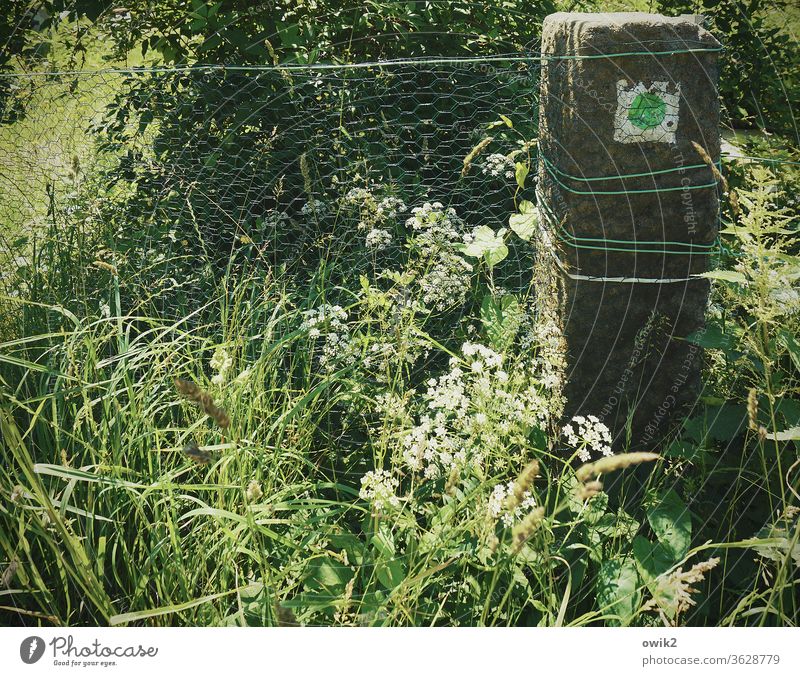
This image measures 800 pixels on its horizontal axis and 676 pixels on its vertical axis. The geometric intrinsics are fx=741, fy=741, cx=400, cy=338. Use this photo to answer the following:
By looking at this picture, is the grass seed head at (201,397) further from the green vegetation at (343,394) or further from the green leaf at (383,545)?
the green leaf at (383,545)

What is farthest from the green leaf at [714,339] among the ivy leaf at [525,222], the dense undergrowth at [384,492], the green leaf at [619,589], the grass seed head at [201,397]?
the grass seed head at [201,397]

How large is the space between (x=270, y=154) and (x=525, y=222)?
111 cm

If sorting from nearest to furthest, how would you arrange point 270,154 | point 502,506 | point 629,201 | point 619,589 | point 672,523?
Answer: point 502,506
point 619,589
point 672,523
point 629,201
point 270,154

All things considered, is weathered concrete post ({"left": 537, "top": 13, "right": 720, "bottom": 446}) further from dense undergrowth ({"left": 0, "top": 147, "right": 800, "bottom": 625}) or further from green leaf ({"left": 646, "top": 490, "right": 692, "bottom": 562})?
green leaf ({"left": 646, "top": 490, "right": 692, "bottom": 562})

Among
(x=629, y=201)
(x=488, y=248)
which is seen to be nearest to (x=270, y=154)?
(x=488, y=248)

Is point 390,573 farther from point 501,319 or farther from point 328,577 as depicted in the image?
point 501,319

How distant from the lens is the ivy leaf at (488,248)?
2629mm

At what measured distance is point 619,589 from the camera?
1.81m

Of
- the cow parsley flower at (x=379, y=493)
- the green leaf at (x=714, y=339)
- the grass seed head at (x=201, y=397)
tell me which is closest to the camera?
the grass seed head at (x=201, y=397)

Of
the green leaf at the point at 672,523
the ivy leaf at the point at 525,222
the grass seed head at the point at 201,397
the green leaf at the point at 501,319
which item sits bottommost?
the green leaf at the point at 672,523

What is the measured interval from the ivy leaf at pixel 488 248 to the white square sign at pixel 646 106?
0.63 meters

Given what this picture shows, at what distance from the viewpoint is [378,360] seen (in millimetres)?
2480

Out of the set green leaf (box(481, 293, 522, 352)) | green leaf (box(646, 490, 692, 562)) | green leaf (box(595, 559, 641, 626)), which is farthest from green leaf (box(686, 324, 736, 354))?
green leaf (box(595, 559, 641, 626))
